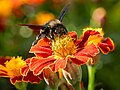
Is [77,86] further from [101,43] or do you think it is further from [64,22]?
[64,22]

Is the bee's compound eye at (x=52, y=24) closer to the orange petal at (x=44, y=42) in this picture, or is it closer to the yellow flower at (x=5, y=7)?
the orange petal at (x=44, y=42)

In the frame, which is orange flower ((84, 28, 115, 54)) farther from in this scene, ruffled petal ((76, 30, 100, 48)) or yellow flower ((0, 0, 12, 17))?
yellow flower ((0, 0, 12, 17))

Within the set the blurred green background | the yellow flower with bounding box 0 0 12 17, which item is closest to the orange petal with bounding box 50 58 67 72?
the blurred green background

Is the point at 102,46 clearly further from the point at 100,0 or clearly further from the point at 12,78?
the point at 100,0

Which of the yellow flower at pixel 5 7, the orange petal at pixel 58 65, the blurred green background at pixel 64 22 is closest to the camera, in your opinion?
the orange petal at pixel 58 65

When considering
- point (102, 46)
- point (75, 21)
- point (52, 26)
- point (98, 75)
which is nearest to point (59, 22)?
point (52, 26)

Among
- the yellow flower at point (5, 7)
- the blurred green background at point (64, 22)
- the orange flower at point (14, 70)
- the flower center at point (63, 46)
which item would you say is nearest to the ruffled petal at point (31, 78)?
the orange flower at point (14, 70)
